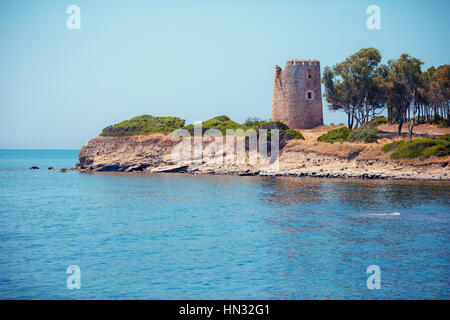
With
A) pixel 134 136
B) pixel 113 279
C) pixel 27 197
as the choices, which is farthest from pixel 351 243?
pixel 134 136

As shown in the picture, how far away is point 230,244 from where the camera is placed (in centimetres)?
1919

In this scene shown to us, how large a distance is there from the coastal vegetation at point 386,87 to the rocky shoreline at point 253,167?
26.4 ft

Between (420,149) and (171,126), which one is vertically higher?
(171,126)

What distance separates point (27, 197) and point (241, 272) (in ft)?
81.6

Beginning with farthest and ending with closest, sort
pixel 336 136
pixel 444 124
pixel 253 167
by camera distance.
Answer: pixel 444 124, pixel 253 167, pixel 336 136

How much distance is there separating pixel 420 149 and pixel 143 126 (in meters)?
35.3

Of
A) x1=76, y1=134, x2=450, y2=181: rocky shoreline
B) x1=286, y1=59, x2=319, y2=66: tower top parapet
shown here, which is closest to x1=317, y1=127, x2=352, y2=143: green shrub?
x1=76, y1=134, x2=450, y2=181: rocky shoreline

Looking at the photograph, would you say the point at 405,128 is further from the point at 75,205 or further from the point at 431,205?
the point at 75,205

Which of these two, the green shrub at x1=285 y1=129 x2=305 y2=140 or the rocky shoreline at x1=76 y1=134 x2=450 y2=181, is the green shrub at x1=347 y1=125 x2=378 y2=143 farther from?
the green shrub at x1=285 y1=129 x2=305 y2=140

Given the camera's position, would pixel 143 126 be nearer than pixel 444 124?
No

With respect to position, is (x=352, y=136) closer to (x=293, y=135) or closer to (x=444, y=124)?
(x=293, y=135)

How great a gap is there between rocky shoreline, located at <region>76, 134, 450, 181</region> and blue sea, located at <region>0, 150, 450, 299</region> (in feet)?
25.3

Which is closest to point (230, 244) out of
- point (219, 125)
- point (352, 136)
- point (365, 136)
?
point (365, 136)

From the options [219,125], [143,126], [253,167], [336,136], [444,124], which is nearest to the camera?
[336,136]
